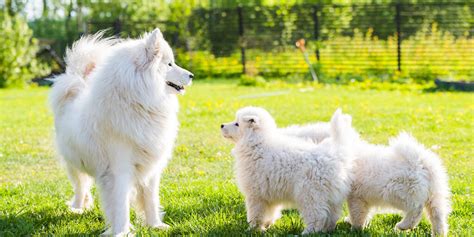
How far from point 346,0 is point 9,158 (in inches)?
961

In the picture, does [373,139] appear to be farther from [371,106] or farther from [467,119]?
[371,106]

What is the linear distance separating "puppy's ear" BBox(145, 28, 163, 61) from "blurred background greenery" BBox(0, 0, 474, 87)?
1261cm

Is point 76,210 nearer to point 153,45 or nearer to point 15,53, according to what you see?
point 153,45

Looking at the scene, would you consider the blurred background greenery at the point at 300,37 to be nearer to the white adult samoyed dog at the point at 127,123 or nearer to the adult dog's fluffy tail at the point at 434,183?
the white adult samoyed dog at the point at 127,123

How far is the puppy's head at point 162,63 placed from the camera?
15.4ft

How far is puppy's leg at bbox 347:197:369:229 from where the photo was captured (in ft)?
15.4

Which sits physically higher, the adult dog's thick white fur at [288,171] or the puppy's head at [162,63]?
the puppy's head at [162,63]

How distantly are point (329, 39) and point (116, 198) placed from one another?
17017 millimetres

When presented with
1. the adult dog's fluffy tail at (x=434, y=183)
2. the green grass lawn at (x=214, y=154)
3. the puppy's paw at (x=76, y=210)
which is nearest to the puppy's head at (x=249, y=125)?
the green grass lawn at (x=214, y=154)

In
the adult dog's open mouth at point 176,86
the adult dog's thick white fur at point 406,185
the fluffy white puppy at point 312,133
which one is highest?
the adult dog's open mouth at point 176,86

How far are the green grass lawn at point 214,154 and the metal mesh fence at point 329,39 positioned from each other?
13.1 feet

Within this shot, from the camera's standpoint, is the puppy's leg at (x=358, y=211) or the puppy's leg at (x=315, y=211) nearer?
the puppy's leg at (x=315, y=211)

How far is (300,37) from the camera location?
21.3 metres

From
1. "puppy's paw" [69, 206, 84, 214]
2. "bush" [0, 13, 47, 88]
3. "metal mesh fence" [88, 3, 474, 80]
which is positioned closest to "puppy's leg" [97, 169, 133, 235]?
"puppy's paw" [69, 206, 84, 214]
